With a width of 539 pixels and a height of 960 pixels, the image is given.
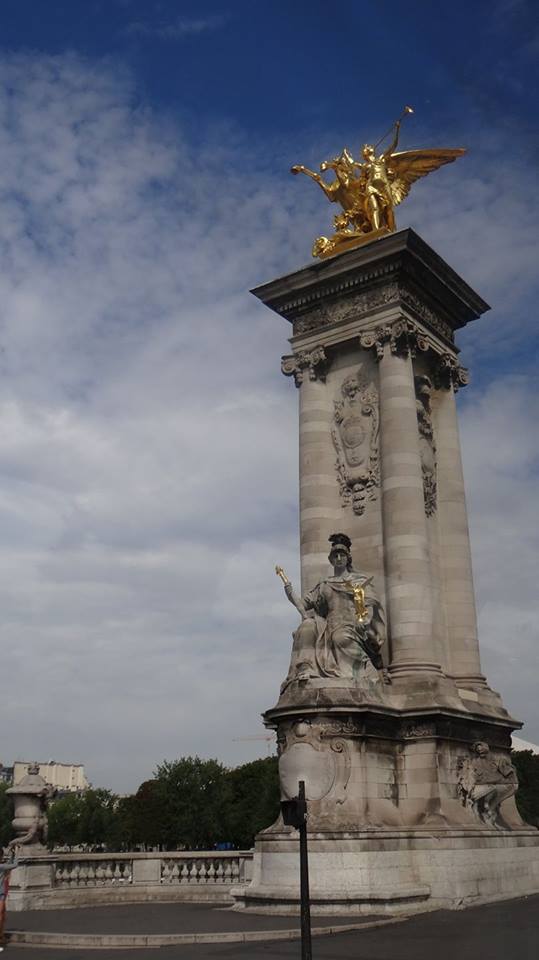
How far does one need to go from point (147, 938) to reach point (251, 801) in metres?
61.1

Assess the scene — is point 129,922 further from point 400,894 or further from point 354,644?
point 354,644

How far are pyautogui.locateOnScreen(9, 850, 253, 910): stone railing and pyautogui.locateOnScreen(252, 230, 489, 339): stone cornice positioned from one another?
14.6m

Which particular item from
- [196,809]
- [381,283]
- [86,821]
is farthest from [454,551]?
[86,821]

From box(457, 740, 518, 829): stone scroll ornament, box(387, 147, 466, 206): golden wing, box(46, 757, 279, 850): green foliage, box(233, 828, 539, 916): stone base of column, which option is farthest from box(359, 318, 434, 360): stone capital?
box(46, 757, 279, 850): green foliage

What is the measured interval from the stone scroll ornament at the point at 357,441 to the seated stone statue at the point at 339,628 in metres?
2.25

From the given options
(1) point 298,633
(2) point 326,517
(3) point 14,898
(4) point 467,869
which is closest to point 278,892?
(4) point 467,869

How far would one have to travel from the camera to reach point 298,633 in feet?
73.1

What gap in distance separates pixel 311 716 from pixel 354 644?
2.07m

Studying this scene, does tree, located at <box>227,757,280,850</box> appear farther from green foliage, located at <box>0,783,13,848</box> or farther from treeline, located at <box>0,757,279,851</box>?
green foliage, located at <box>0,783,13,848</box>

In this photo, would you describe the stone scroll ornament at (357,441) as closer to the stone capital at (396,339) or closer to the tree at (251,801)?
the stone capital at (396,339)

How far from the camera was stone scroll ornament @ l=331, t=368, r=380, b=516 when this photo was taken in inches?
996

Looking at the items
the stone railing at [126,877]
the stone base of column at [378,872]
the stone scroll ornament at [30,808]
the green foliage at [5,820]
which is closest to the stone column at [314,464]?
the stone base of column at [378,872]

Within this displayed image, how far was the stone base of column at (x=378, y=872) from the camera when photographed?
723 inches

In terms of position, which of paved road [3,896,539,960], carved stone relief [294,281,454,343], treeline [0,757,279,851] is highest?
carved stone relief [294,281,454,343]
